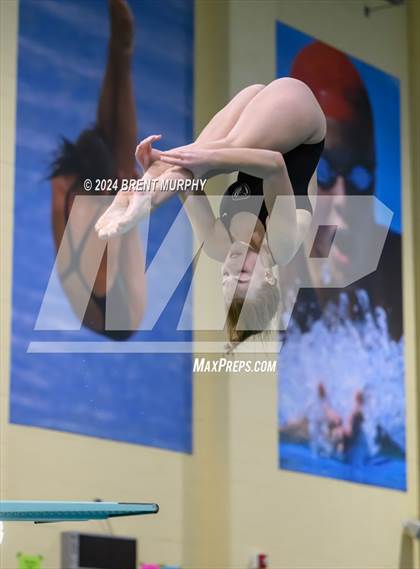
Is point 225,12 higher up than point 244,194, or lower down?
higher up

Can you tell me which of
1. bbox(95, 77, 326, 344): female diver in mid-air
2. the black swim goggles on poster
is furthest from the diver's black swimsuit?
the black swim goggles on poster

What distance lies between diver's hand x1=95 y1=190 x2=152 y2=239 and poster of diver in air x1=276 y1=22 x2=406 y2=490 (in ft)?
9.02

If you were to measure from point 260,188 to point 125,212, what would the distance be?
75 cm

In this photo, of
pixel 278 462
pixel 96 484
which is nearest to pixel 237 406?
pixel 278 462

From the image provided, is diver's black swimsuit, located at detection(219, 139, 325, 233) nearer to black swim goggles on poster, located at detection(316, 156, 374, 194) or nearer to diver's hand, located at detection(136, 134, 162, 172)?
diver's hand, located at detection(136, 134, 162, 172)

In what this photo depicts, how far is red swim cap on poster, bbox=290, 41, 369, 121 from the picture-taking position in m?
9.67

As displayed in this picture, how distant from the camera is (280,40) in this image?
9.38m

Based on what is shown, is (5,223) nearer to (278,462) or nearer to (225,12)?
(225,12)

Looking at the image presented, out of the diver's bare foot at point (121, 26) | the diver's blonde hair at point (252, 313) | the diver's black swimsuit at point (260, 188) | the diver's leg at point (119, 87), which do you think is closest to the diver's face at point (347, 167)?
the diver's leg at point (119, 87)

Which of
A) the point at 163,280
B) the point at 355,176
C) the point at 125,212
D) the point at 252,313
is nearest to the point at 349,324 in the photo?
the point at 355,176

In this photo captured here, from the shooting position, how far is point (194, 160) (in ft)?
21.9

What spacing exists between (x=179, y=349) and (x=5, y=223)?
1485 millimetres

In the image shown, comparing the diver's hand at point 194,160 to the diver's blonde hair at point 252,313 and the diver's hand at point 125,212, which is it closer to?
the diver's hand at point 125,212

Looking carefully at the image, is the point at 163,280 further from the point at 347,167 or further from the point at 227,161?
the point at 347,167
